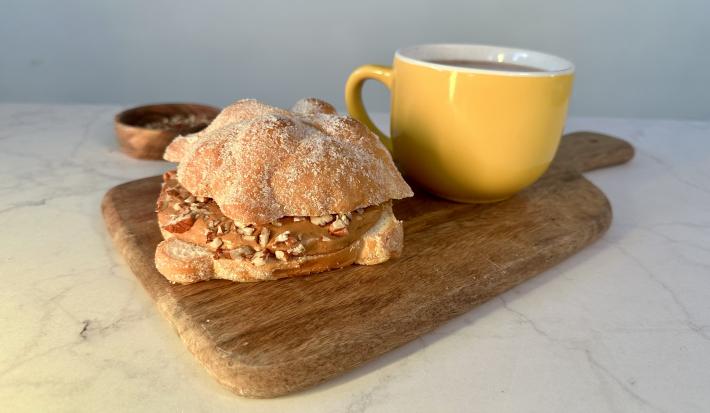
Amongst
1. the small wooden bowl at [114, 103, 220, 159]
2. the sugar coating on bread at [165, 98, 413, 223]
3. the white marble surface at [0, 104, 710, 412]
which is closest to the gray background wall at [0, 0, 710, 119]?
the small wooden bowl at [114, 103, 220, 159]

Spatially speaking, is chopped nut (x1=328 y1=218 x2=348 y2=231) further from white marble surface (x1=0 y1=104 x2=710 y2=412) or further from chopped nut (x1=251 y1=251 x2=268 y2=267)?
white marble surface (x1=0 y1=104 x2=710 y2=412)

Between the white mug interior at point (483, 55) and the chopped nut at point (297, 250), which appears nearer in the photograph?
the chopped nut at point (297, 250)

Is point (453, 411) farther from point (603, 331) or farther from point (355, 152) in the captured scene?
point (355, 152)

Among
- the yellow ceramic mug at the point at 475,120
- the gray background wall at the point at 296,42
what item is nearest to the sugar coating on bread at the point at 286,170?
the yellow ceramic mug at the point at 475,120

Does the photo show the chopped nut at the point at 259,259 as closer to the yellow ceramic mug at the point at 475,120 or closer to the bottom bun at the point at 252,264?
the bottom bun at the point at 252,264

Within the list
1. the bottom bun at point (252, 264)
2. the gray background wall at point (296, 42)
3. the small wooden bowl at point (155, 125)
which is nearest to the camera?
the bottom bun at point (252, 264)

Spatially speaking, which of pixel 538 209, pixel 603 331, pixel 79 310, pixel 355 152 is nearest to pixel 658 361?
pixel 603 331
